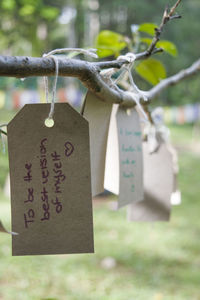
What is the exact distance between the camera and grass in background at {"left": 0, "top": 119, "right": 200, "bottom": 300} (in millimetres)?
1583

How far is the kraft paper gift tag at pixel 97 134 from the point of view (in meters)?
0.47

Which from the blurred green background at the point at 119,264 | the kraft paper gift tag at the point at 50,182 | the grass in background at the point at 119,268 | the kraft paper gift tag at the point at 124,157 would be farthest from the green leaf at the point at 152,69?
the grass in background at the point at 119,268

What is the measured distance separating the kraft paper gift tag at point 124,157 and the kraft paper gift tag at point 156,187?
0.21m

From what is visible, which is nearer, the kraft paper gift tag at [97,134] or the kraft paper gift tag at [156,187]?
the kraft paper gift tag at [97,134]

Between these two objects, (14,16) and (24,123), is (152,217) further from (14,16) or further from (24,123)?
(14,16)

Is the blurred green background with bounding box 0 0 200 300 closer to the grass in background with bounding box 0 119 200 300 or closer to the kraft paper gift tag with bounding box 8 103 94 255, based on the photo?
the grass in background with bounding box 0 119 200 300

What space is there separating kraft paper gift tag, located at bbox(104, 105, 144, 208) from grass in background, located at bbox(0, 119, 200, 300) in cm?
108

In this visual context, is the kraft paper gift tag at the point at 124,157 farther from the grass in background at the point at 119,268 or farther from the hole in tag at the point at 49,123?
the grass in background at the point at 119,268

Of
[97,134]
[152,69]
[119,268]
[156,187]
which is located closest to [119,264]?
[119,268]

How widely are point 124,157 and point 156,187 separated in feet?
0.91

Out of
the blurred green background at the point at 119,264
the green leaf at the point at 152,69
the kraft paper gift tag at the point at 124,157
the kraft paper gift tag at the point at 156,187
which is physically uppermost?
the green leaf at the point at 152,69

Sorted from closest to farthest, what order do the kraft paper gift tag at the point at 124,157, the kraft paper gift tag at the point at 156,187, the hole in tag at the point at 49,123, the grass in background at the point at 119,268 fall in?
the hole in tag at the point at 49,123 → the kraft paper gift tag at the point at 124,157 → the kraft paper gift tag at the point at 156,187 → the grass in background at the point at 119,268

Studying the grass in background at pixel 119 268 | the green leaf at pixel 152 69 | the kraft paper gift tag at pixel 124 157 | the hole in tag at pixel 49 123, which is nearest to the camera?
the hole in tag at pixel 49 123

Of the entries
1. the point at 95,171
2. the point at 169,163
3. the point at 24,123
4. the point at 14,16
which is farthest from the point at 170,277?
the point at 14,16
